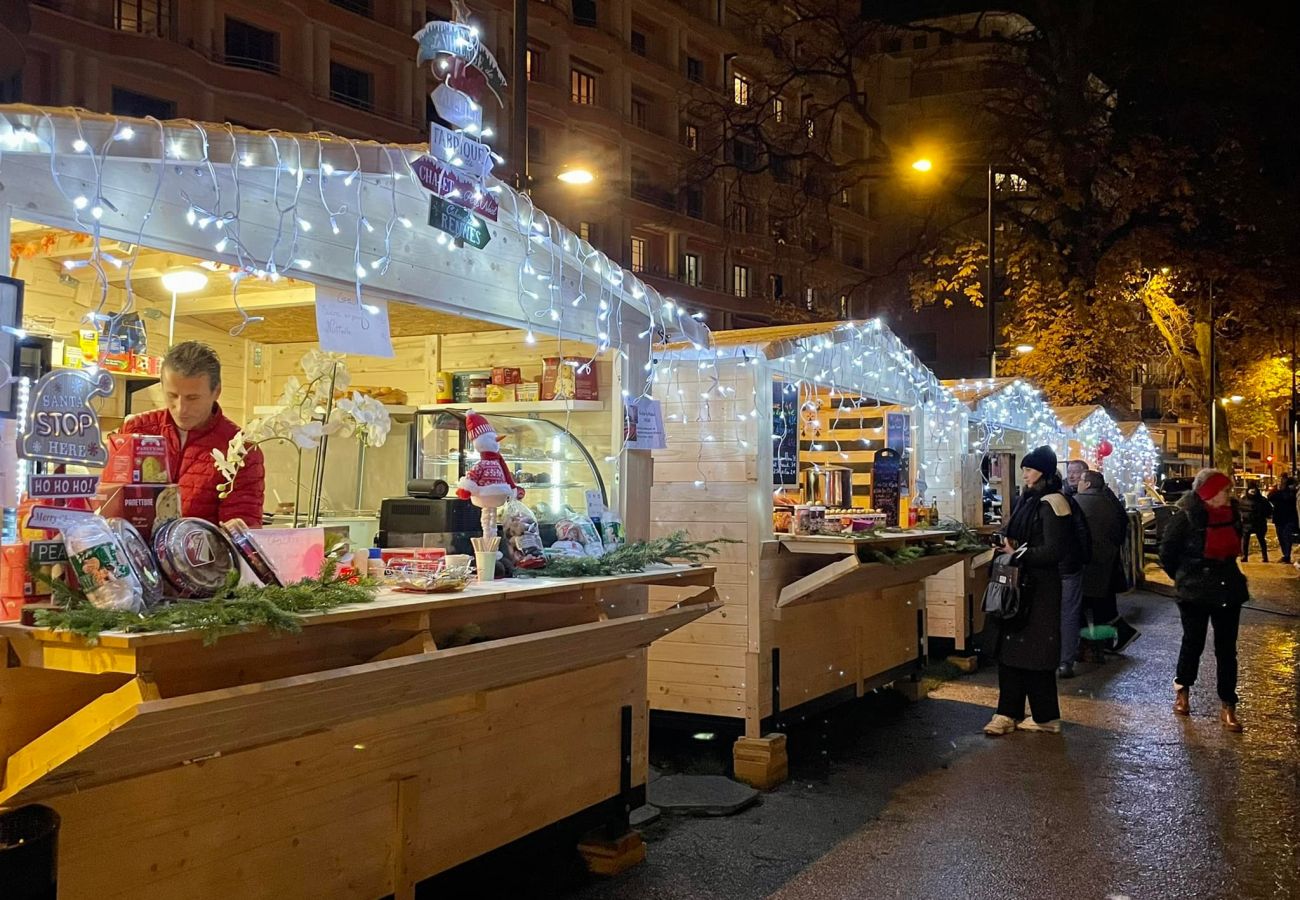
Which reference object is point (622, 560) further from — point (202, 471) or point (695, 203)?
point (695, 203)

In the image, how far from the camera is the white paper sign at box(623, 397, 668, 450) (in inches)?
233

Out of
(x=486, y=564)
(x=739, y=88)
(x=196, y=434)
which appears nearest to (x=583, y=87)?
(x=739, y=88)

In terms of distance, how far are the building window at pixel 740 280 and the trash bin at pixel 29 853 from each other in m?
40.2

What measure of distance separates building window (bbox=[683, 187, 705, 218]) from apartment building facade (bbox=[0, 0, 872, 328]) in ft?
0.27

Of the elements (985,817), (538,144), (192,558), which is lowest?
(985,817)

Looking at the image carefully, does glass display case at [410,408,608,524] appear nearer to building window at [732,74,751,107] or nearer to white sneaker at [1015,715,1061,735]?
white sneaker at [1015,715,1061,735]

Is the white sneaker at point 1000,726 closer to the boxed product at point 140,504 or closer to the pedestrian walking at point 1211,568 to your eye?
the pedestrian walking at point 1211,568

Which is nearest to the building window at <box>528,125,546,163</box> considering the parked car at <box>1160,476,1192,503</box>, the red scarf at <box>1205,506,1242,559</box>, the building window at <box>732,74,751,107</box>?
the building window at <box>732,74,751,107</box>

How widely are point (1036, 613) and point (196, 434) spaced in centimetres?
575

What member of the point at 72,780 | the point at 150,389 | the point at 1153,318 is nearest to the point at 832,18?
the point at 1153,318

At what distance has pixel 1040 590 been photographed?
7508 millimetres

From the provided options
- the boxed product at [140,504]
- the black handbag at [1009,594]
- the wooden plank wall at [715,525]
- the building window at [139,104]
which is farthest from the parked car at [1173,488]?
the boxed product at [140,504]

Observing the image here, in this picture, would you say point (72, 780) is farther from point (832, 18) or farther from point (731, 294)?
point (731, 294)

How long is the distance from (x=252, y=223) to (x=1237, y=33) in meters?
18.2
